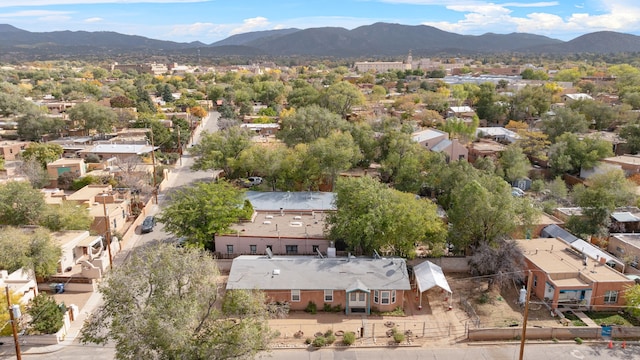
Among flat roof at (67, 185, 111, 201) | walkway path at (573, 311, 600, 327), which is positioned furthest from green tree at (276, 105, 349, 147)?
walkway path at (573, 311, 600, 327)

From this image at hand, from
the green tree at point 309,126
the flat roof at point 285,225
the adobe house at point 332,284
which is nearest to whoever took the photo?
the adobe house at point 332,284

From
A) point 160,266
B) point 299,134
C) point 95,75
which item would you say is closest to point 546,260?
point 160,266

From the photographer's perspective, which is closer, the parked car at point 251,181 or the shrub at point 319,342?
the shrub at point 319,342

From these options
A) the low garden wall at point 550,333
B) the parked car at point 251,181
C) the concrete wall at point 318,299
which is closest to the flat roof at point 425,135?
the parked car at point 251,181

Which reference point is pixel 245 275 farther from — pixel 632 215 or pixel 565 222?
pixel 632 215

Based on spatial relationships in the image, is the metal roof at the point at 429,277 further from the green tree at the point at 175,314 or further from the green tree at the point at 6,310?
the green tree at the point at 6,310

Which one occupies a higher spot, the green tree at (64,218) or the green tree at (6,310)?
the green tree at (64,218)
